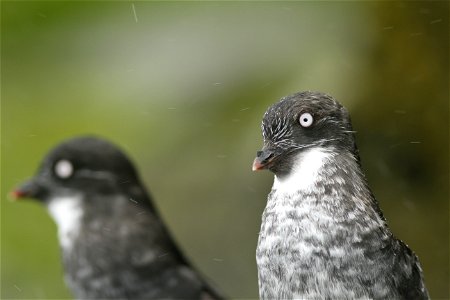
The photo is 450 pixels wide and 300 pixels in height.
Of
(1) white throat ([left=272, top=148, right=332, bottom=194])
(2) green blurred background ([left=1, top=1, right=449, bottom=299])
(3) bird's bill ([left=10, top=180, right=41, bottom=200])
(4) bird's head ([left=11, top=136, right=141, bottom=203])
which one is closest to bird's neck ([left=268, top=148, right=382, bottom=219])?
(1) white throat ([left=272, top=148, right=332, bottom=194])

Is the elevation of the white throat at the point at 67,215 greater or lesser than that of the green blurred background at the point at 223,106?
greater

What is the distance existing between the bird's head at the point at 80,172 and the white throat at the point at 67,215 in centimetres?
4

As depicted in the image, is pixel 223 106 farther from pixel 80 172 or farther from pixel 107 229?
pixel 107 229

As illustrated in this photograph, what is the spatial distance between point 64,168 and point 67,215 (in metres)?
0.28

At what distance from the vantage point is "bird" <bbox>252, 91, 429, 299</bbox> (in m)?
5.03

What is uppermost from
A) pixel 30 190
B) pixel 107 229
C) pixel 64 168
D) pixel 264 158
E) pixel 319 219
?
pixel 264 158

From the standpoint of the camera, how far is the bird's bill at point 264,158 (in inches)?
197

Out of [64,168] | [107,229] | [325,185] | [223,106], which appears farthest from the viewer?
[223,106]

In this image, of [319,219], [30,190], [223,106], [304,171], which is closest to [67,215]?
[30,190]

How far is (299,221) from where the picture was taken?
5.06 m

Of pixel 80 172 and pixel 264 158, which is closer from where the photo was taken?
pixel 264 158

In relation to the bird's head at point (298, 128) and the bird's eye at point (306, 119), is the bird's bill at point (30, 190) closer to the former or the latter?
the bird's head at point (298, 128)

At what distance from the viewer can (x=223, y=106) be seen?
11.3 meters

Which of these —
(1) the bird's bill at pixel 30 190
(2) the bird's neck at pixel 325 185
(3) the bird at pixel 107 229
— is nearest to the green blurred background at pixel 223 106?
(3) the bird at pixel 107 229
